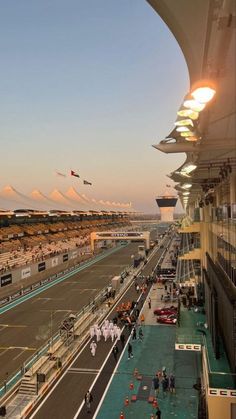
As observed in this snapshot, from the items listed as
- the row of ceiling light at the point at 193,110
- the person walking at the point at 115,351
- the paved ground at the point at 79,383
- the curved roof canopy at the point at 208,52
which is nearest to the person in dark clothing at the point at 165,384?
the paved ground at the point at 79,383

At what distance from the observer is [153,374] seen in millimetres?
A: 18922

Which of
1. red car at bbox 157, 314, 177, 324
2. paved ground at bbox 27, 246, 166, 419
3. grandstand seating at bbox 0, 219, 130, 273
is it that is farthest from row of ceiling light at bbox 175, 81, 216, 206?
grandstand seating at bbox 0, 219, 130, 273

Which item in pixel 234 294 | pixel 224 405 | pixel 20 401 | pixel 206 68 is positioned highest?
pixel 206 68

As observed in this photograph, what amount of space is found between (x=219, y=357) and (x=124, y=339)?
1174cm

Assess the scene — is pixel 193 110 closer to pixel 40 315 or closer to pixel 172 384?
pixel 172 384

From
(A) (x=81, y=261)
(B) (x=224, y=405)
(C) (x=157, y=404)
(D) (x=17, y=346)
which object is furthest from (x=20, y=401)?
(A) (x=81, y=261)

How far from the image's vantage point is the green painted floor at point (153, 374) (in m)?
15.4

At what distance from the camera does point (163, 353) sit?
859 inches

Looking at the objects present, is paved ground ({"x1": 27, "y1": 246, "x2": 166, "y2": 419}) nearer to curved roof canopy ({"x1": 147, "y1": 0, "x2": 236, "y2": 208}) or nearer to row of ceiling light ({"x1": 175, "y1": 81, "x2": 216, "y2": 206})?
row of ceiling light ({"x1": 175, "y1": 81, "x2": 216, "y2": 206})

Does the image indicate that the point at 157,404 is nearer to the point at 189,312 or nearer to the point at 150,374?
the point at 150,374

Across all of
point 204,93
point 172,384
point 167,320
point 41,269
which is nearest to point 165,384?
point 172,384

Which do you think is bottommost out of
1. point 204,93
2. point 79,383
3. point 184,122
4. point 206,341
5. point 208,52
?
point 79,383

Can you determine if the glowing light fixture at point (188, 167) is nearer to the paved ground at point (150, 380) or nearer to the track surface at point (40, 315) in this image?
the paved ground at point (150, 380)

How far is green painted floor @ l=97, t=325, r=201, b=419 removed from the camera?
1538 centimetres
